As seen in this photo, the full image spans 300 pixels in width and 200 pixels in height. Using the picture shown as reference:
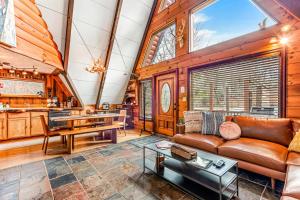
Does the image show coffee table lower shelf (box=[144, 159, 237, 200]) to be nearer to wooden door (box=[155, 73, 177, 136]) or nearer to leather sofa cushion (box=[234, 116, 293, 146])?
leather sofa cushion (box=[234, 116, 293, 146])

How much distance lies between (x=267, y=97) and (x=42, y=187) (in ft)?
12.9

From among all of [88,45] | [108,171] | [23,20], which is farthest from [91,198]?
[88,45]

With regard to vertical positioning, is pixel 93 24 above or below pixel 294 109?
above

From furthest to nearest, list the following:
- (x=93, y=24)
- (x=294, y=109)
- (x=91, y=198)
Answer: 1. (x=93, y=24)
2. (x=294, y=109)
3. (x=91, y=198)

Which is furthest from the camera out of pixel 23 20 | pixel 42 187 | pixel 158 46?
pixel 158 46

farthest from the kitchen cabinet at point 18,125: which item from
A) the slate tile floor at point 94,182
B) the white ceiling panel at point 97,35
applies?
the slate tile floor at point 94,182

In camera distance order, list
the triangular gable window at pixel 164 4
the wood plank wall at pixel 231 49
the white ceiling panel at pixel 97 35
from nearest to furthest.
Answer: the wood plank wall at pixel 231 49 → the white ceiling panel at pixel 97 35 → the triangular gable window at pixel 164 4

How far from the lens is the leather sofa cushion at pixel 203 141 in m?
2.46

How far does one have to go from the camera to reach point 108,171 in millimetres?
2381

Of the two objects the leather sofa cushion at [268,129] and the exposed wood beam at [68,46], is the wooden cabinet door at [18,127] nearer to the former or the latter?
the exposed wood beam at [68,46]

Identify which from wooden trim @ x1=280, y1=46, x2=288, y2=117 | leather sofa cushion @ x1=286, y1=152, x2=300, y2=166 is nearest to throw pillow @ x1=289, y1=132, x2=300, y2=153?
leather sofa cushion @ x1=286, y1=152, x2=300, y2=166

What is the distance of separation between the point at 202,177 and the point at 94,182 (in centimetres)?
150

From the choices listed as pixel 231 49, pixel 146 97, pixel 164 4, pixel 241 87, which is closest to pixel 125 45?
pixel 164 4

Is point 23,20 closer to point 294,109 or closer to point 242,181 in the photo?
point 242,181
